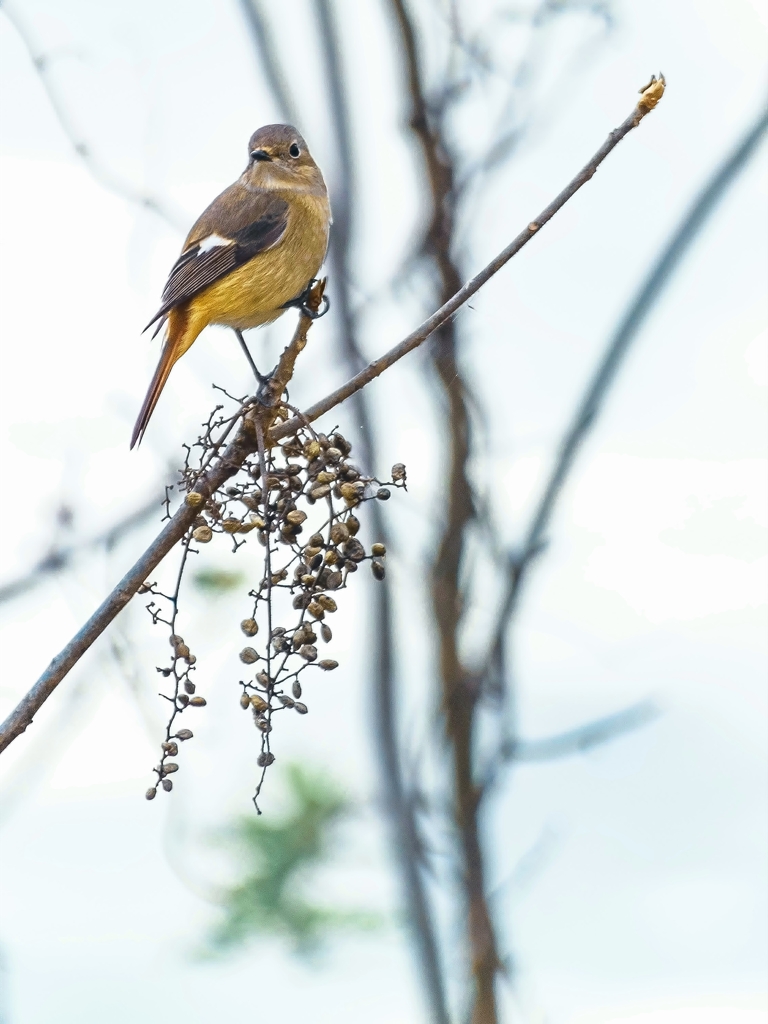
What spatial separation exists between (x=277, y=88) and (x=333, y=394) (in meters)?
2.37

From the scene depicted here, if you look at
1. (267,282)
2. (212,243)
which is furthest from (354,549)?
(212,243)

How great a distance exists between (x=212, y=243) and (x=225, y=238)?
4 cm

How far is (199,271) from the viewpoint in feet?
10.1

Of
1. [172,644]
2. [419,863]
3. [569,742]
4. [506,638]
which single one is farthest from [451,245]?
[172,644]

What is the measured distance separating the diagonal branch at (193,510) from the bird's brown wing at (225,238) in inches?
48.7

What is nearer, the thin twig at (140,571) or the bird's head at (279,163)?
the thin twig at (140,571)

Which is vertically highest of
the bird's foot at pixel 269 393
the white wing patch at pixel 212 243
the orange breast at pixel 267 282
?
the white wing patch at pixel 212 243

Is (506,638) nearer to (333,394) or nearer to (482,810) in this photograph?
(482,810)

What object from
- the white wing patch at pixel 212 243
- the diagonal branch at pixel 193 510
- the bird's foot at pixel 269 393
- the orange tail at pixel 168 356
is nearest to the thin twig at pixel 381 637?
the white wing patch at pixel 212 243

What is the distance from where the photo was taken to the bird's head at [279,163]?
3580mm

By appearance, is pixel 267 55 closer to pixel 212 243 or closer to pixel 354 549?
pixel 212 243

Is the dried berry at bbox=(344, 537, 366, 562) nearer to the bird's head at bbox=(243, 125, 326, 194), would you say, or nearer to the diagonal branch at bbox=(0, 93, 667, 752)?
the diagonal branch at bbox=(0, 93, 667, 752)

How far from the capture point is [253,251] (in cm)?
323

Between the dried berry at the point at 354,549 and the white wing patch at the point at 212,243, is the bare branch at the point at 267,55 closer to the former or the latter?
the white wing patch at the point at 212,243
